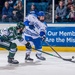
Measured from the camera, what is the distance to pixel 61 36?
11.0 m

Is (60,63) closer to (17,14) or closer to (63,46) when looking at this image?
(63,46)

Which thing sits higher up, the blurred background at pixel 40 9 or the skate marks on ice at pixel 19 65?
the blurred background at pixel 40 9

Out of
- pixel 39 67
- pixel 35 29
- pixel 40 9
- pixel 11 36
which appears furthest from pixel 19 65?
pixel 40 9

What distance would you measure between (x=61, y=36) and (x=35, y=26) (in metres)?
2.44

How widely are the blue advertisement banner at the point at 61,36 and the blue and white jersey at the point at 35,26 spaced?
2.34 meters

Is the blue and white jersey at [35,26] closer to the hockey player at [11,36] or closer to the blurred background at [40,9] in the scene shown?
the hockey player at [11,36]

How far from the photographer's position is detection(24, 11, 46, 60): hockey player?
338 inches

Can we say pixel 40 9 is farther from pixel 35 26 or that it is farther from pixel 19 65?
pixel 19 65

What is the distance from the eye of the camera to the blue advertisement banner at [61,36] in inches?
432

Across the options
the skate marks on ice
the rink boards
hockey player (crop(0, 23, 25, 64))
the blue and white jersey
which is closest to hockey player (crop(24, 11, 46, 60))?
the blue and white jersey

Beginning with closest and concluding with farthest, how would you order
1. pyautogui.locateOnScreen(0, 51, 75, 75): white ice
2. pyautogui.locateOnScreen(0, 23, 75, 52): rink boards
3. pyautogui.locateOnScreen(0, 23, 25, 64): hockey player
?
1. pyautogui.locateOnScreen(0, 51, 75, 75): white ice
2. pyautogui.locateOnScreen(0, 23, 25, 64): hockey player
3. pyautogui.locateOnScreen(0, 23, 75, 52): rink boards

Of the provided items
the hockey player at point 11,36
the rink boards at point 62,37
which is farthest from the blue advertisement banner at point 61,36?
the hockey player at point 11,36

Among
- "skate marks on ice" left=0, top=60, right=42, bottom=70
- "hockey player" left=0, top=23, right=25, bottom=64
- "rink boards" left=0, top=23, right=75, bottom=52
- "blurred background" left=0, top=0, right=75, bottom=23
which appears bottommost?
"skate marks on ice" left=0, top=60, right=42, bottom=70

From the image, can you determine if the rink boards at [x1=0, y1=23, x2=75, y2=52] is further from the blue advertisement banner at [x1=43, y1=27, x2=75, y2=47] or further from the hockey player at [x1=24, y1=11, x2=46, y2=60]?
the hockey player at [x1=24, y1=11, x2=46, y2=60]
